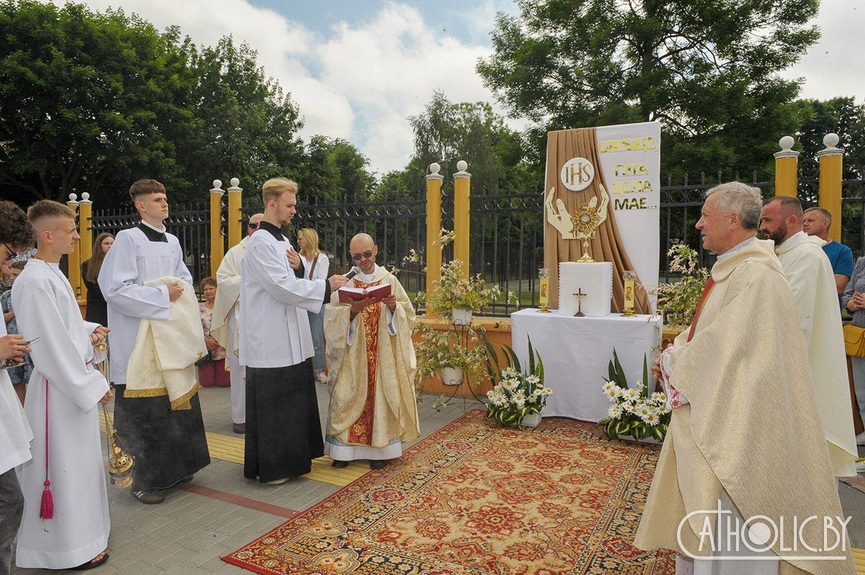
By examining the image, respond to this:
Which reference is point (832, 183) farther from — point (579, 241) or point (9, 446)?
point (9, 446)

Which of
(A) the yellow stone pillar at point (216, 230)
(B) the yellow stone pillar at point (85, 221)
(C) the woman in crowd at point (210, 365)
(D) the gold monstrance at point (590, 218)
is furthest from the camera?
(B) the yellow stone pillar at point (85, 221)

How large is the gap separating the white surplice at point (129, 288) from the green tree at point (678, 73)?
663 inches

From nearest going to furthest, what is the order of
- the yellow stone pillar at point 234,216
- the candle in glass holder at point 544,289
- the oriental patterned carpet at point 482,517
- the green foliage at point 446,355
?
the oriental patterned carpet at point 482,517 → the candle in glass holder at point 544,289 → the green foliage at point 446,355 → the yellow stone pillar at point 234,216

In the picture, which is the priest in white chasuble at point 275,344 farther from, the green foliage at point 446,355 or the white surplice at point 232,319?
the green foliage at point 446,355

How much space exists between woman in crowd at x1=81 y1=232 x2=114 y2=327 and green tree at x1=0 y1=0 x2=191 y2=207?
16.4m

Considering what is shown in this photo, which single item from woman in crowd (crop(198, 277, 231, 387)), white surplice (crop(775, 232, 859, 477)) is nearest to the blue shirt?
white surplice (crop(775, 232, 859, 477))

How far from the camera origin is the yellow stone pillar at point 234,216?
9477mm

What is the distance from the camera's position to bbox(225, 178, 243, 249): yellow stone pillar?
31.1 feet

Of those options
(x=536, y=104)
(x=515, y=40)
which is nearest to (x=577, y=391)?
(x=536, y=104)

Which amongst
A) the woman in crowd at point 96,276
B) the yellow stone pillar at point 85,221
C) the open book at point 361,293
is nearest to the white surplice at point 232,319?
the woman in crowd at point 96,276

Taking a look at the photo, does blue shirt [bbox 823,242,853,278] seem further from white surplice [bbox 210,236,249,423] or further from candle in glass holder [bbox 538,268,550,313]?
white surplice [bbox 210,236,249,423]

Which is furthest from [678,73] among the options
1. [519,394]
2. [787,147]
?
[519,394]

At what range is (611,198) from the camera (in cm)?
664

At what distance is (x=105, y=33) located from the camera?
829 inches
